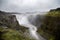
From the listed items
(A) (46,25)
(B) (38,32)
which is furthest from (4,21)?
(A) (46,25)

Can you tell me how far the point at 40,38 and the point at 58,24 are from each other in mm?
9464

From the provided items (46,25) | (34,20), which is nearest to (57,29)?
(46,25)

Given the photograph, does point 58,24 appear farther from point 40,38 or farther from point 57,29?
point 40,38

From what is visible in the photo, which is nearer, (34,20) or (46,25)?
(46,25)

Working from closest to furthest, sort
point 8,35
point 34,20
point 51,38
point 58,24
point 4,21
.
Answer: point 8,35, point 4,21, point 51,38, point 58,24, point 34,20

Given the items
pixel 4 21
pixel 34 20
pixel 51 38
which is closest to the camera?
pixel 4 21

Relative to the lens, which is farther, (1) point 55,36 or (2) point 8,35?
(1) point 55,36

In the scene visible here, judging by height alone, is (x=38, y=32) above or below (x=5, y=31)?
below

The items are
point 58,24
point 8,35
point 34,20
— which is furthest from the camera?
point 34,20

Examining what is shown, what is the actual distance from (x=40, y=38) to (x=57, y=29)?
789 cm

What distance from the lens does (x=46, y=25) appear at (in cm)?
5491

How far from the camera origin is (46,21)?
187ft

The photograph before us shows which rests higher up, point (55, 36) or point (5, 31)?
point (5, 31)

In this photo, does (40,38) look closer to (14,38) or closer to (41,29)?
(41,29)
